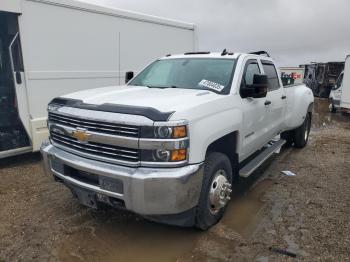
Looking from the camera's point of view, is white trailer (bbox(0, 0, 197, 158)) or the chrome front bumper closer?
the chrome front bumper

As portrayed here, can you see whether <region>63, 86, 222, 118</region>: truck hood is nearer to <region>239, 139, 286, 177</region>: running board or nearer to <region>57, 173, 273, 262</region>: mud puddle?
<region>239, 139, 286, 177</region>: running board

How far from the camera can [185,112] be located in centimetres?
326

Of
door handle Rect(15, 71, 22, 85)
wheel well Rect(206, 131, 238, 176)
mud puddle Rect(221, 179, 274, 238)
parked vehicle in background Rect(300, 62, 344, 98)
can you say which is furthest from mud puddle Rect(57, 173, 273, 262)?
parked vehicle in background Rect(300, 62, 344, 98)

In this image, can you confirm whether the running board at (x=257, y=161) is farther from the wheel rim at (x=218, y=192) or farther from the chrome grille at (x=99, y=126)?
the chrome grille at (x=99, y=126)

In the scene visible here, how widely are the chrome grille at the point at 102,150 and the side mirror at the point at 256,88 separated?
71.0 inches

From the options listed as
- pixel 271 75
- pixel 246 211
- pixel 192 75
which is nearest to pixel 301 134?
pixel 271 75

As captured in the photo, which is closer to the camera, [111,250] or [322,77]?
[111,250]

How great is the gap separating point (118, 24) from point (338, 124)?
30.5ft

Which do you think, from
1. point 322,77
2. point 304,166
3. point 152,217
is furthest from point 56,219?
point 322,77

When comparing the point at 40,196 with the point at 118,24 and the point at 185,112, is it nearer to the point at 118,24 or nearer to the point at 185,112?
the point at 185,112

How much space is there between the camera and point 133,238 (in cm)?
380

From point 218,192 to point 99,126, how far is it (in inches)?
57.2

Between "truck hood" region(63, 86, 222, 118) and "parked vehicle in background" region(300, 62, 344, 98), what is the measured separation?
951 inches

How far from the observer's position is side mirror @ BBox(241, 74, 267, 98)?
429 centimetres
